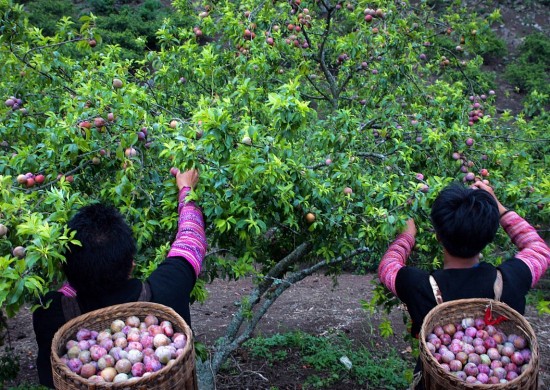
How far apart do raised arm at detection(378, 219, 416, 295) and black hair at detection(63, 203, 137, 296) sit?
3.33ft

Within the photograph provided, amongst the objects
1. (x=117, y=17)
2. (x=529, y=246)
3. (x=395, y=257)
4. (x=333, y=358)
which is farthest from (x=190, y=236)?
(x=117, y=17)

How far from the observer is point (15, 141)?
→ 10.9 ft

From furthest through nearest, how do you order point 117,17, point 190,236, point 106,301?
point 117,17 < point 190,236 < point 106,301

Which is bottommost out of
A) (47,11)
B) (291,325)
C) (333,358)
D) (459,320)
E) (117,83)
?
(291,325)

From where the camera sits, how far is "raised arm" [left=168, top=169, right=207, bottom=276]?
222 centimetres

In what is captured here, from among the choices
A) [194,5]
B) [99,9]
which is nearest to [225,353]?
[194,5]

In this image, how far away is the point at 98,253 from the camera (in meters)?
1.98

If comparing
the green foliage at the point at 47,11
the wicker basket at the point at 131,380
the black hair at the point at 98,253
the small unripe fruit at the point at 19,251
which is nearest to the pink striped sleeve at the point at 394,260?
the wicker basket at the point at 131,380

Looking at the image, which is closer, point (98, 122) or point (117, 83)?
point (98, 122)

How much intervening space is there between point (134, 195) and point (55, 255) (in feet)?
2.44

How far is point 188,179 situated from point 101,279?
0.67 m

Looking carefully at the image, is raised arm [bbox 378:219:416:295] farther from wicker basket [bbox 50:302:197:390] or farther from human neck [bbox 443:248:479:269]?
wicker basket [bbox 50:302:197:390]

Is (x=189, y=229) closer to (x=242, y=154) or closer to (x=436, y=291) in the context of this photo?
(x=242, y=154)

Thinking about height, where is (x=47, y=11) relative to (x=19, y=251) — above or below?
below
